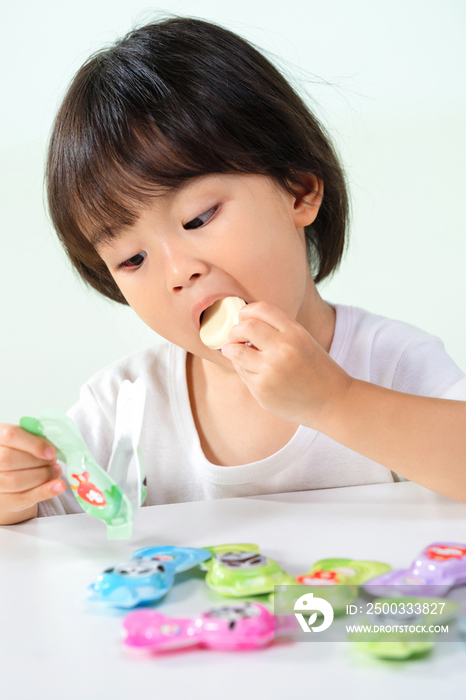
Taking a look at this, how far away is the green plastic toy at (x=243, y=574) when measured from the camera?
35 cm

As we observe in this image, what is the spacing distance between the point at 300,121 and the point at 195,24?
16cm

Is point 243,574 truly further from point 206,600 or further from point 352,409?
point 352,409

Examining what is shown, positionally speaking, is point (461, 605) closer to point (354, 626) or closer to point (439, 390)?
point (354, 626)

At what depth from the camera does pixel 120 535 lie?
470 mm

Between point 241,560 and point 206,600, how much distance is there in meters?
0.03

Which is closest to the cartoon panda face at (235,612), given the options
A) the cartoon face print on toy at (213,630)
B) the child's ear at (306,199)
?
the cartoon face print on toy at (213,630)

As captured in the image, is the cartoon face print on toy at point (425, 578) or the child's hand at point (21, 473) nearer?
the cartoon face print on toy at point (425, 578)

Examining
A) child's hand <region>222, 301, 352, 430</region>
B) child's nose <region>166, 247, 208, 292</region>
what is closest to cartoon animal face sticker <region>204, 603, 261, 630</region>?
child's hand <region>222, 301, 352, 430</region>

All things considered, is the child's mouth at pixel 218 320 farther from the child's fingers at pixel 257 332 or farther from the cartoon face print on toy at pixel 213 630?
the cartoon face print on toy at pixel 213 630

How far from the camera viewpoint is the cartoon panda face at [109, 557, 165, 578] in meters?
0.37

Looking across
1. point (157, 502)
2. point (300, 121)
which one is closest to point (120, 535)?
point (157, 502)

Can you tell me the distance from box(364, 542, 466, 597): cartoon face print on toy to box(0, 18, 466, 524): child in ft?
0.55

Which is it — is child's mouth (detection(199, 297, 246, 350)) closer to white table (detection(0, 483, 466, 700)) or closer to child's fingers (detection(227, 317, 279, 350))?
child's fingers (detection(227, 317, 279, 350))

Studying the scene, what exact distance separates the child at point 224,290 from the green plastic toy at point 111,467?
1.5 inches
